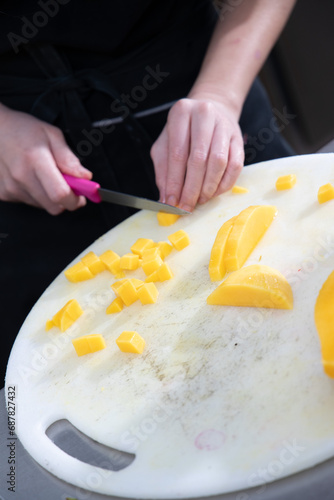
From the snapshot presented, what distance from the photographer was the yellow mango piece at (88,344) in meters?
1.29

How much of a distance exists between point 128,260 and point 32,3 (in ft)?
2.74

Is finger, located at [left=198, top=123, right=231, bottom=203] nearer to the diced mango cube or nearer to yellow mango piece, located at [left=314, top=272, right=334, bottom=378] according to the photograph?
the diced mango cube

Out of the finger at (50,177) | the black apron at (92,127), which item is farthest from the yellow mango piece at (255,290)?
the black apron at (92,127)

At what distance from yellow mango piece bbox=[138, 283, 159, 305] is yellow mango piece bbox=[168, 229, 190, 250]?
0.17m

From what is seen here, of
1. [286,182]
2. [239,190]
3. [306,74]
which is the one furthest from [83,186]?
[306,74]

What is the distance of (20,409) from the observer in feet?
4.08

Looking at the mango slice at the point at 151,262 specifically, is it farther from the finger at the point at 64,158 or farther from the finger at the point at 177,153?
the finger at the point at 64,158

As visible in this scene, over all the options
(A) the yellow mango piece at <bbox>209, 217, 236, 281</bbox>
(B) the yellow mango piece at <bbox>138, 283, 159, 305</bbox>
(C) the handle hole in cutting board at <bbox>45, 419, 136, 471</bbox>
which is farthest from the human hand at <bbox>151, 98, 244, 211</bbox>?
(C) the handle hole in cutting board at <bbox>45, 419, 136, 471</bbox>

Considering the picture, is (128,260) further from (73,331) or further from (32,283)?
(32,283)

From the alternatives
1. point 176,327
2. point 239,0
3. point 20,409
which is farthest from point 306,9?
point 20,409

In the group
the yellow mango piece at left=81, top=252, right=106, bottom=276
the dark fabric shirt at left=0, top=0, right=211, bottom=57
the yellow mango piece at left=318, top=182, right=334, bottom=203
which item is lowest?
the yellow mango piece at left=81, top=252, right=106, bottom=276

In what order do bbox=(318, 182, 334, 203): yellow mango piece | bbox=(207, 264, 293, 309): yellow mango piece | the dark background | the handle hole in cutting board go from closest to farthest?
the handle hole in cutting board
bbox=(207, 264, 293, 309): yellow mango piece
bbox=(318, 182, 334, 203): yellow mango piece
the dark background

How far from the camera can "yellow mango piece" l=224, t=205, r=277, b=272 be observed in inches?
53.1

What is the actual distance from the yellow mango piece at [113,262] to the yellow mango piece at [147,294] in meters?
0.17
